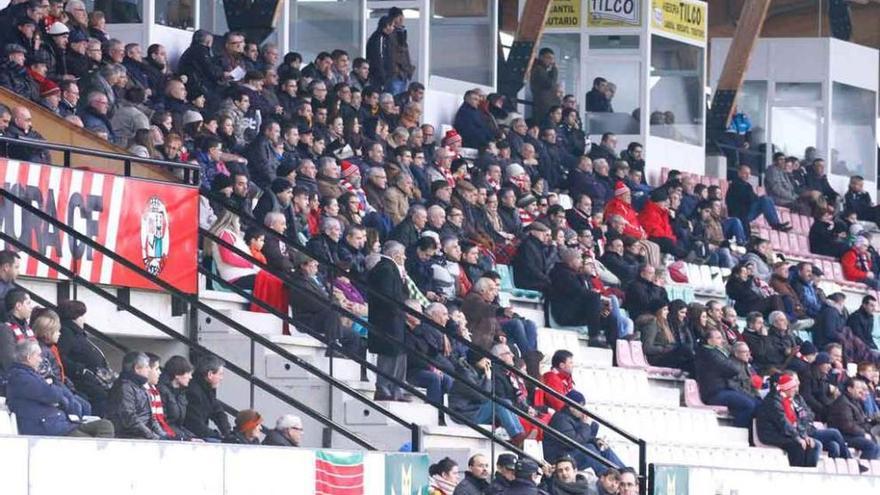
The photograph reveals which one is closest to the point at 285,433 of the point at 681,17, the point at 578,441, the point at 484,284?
the point at 578,441

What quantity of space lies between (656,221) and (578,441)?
7406 mm

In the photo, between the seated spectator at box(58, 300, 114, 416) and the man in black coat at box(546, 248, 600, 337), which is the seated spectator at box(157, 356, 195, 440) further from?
the man in black coat at box(546, 248, 600, 337)

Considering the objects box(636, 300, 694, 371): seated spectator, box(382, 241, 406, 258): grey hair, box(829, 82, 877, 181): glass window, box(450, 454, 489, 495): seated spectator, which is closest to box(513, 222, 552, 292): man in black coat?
box(636, 300, 694, 371): seated spectator

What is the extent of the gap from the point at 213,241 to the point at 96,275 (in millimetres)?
1513

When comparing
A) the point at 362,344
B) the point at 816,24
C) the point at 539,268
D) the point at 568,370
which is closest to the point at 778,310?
the point at 539,268

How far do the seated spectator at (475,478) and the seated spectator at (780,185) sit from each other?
15109 mm

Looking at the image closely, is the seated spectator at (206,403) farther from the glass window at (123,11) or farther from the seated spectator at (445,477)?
the glass window at (123,11)

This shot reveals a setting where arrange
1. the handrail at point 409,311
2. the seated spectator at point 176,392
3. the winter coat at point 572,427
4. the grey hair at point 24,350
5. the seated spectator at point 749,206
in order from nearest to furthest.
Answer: the grey hair at point 24,350 → the seated spectator at point 176,392 → the handrail at point 409,311 → the winter coat at point 572,427 → the seated spectator at point 749,206

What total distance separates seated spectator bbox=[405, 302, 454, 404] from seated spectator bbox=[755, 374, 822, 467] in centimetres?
418

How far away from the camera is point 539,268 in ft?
67.3

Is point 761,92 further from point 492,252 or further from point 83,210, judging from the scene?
point 83,210

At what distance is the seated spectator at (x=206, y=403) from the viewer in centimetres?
1339

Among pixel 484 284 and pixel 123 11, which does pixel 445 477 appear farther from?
pixel 123 11

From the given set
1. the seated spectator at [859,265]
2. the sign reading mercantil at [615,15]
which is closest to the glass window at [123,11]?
the sign reading mercantil at [615,15]
